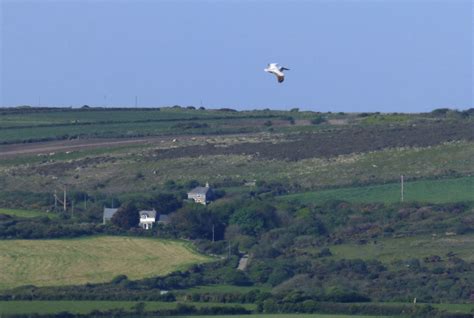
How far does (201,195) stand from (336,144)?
19241mm

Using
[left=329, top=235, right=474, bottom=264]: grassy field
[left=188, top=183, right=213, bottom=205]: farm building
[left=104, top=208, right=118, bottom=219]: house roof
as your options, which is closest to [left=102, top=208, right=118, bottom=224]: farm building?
[left=104, top=208, right=118, bottom=219]: house roof

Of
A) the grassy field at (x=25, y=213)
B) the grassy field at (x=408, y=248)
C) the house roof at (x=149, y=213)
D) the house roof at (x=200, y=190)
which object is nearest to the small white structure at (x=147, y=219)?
the house roof at (x=149, y=213)

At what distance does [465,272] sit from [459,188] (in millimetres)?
19705

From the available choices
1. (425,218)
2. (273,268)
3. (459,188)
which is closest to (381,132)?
(459,188)

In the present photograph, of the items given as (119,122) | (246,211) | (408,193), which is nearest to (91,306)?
(246,211)

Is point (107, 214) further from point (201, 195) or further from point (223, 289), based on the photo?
point (223, 289)

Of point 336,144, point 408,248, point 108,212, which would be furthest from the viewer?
point 336,144

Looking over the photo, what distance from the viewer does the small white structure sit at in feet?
260

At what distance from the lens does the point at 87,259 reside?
229ft

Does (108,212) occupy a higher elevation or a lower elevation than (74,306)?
higher

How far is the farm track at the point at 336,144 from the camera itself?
10075cm

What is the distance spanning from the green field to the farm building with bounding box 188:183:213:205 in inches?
128

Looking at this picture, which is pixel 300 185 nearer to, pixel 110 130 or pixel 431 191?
pixel 431 191

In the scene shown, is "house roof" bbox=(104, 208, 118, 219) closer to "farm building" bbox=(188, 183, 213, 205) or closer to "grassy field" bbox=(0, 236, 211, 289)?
"farm building" bbox=(188, 183, 213, 205)
